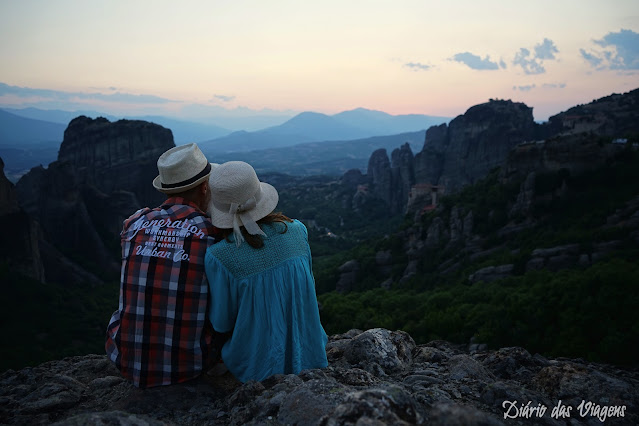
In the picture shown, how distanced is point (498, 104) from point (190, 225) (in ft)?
197

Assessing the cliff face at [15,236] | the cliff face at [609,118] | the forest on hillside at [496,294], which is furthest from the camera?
the cliff face at [609,118]

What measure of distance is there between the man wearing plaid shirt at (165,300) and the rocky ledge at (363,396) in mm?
244

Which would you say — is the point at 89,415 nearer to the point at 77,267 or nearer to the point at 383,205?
the point at 77,267

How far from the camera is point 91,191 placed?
118 feet

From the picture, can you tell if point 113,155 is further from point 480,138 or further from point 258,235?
point 258,235

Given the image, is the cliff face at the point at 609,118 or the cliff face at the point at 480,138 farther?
the cliff face at the point at 480,138

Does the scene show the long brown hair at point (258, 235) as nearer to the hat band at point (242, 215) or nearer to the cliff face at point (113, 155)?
the hat band at point (242, 215)

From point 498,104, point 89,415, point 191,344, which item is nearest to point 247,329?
point 191,344

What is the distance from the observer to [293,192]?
82812 millimetres

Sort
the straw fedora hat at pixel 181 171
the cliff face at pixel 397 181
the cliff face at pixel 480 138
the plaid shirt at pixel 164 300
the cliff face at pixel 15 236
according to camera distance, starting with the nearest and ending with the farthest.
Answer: the plaid shirt at pixel 164 300
the straw fedora hat at pixel 181 171
the cliff face at pixel 15 236
the cliff face at pixel 480 138
the cliff face at pixel 397 181

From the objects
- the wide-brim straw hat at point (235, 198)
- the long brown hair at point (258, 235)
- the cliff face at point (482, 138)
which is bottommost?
the long brown hair at point (258, 235)

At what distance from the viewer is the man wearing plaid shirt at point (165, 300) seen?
3.29 metres

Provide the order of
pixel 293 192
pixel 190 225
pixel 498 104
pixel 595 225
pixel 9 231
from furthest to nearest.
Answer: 1. pixel 293 192
2. pixel 498 104
3. pixel 9 231
4. pixel 595 225
5. pixel 190 225

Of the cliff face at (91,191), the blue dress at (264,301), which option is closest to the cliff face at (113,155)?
the cliff face at (91,191)
